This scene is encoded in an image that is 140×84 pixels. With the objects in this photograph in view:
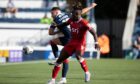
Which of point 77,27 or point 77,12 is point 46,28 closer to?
point 77,27

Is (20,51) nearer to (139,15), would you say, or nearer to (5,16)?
(5,16)

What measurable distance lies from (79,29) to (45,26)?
20.1 m

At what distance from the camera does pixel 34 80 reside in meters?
17.3

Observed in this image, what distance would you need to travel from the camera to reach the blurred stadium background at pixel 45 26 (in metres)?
32.8

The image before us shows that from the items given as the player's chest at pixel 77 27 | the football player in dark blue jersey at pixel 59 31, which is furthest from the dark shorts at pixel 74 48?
the football player in dark blue jersey at pixel 59 31

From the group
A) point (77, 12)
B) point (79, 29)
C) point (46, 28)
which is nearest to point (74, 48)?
point (79, 29)

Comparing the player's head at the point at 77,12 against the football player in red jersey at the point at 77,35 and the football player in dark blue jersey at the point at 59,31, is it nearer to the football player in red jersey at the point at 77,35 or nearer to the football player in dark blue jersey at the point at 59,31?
the football player in red jersey at the point at 77,35

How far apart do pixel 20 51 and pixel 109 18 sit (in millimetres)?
13821

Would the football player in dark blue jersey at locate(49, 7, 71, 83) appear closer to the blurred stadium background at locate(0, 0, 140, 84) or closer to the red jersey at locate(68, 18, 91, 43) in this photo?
the red jersey at locate(68, 18, 91, 43)

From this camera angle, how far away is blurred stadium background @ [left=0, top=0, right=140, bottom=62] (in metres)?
32.8

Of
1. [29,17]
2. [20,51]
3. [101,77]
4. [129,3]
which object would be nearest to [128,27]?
[129,3]

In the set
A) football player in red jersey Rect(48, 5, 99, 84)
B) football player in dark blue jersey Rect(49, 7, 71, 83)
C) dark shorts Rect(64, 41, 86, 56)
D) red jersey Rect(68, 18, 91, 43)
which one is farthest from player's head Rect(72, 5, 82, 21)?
football player in dark blue jersey Rect(49, 7, 71, 83)

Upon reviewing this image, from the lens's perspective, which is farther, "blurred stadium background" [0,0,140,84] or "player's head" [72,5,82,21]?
"blurred stadium background" [0,0,140,84]

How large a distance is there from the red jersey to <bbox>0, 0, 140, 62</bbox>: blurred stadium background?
15309 millimetres
